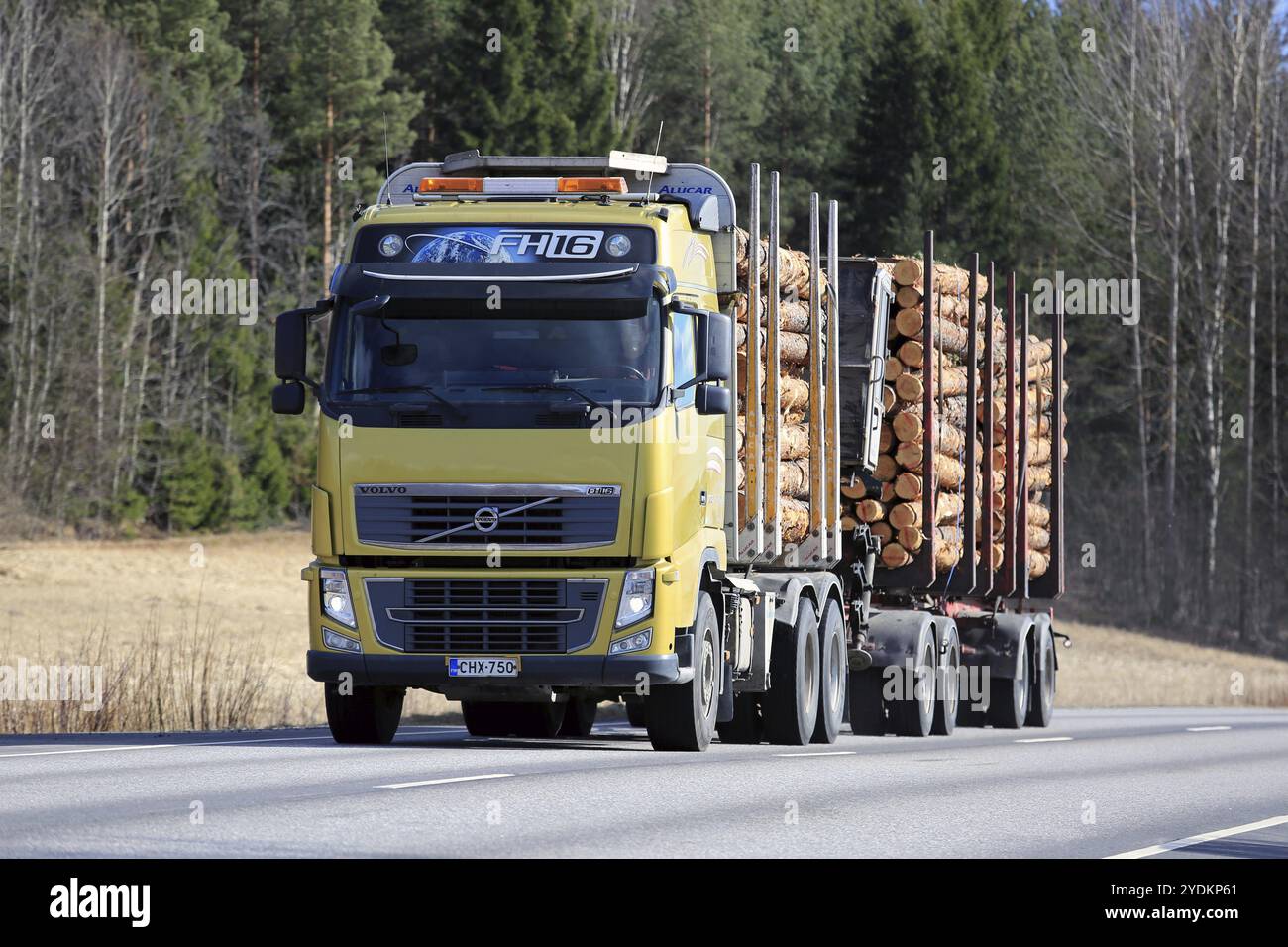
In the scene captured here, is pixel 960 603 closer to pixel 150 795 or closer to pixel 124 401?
pixel 150 795

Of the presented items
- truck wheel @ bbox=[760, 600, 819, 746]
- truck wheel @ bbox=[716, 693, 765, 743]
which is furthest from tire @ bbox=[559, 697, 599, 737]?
truck wheel @ bbox=[760, 600, 819, 746]

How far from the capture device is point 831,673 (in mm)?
20047

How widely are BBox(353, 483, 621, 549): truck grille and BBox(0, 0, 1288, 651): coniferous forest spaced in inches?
1401

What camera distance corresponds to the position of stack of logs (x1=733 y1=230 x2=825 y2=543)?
18.6m

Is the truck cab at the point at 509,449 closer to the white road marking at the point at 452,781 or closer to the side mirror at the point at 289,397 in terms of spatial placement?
the side mirror at the point at 289,397

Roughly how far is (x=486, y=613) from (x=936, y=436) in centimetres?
841

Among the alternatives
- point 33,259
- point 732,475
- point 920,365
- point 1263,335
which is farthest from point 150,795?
point 1263,335

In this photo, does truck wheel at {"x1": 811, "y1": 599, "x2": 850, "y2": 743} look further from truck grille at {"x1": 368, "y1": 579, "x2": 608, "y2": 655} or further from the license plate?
the license plate

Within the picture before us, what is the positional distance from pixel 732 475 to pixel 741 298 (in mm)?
1389

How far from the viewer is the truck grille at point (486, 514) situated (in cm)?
1534

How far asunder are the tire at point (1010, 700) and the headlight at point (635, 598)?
36.5 ft

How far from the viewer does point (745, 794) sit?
13.4 metres

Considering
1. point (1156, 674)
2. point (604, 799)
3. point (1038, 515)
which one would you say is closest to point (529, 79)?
point (1156, 674)

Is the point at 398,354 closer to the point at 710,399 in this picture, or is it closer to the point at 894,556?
the point at 710,399
